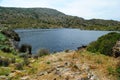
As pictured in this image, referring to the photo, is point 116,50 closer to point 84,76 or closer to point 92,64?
point 92,64

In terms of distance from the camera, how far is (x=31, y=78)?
20234 millimetres

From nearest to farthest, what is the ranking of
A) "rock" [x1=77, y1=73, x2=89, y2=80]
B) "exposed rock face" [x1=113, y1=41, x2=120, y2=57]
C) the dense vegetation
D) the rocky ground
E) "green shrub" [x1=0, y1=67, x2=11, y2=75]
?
"rock" [x1=77, y1=73, x2=89, y2=80], the rocky ground, "exposed rock face" [x1=113, y1=41, x2=120, y2=57], "green shrub" [x1=0, y1=67, x2=11, y2=75], the dense vegetation

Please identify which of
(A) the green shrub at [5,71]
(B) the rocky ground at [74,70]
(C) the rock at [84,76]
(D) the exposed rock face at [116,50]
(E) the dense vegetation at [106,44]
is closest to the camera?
(C) the rock at [84,76]

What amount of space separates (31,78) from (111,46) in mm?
8076

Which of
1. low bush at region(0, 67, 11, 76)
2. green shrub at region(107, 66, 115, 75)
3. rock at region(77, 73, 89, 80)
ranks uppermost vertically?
green shrub at region(107, 66, 115, 75)

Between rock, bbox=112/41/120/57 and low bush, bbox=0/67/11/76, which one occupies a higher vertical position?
rock, bbox=112/41/120/57

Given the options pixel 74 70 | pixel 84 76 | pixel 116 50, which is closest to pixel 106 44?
pixel 116 50

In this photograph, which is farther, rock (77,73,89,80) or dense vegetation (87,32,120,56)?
dense vegetation (87,32,120,56)

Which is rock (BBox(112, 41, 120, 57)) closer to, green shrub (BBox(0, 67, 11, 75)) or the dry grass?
the dry grass

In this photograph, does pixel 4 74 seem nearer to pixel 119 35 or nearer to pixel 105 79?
pixel 105 79

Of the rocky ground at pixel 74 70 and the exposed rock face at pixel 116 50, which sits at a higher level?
the exposed rock face at pixel 116 50

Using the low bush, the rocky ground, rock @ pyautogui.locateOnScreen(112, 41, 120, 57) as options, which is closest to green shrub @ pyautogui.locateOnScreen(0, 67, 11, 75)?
the low bush

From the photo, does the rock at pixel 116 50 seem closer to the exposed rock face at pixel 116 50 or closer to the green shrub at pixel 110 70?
the exposed rock face at pixel 116 50

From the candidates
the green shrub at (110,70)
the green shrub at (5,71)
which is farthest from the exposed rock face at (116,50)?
the green shrub at (5,71)
